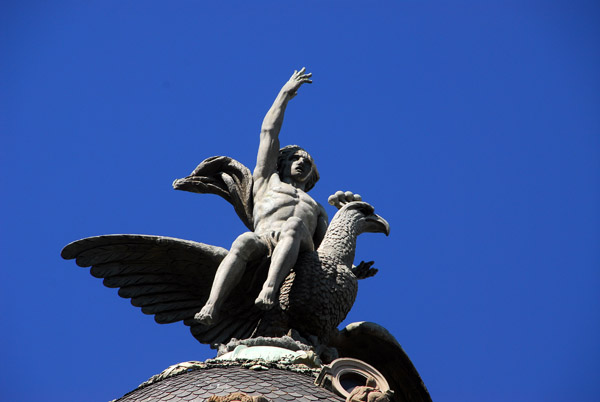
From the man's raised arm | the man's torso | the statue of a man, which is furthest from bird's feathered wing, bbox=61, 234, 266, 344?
the man's raised arm

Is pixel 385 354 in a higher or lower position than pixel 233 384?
higher

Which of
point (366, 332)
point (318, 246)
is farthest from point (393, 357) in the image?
A: point (318, 246)

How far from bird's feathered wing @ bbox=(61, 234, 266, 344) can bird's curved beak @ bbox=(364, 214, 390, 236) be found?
2.09 m

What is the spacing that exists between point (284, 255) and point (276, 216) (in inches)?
46.4

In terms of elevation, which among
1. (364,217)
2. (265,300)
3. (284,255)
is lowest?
(265,300)

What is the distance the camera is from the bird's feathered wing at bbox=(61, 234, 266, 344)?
17.7 m

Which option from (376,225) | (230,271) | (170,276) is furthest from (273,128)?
(230,271)

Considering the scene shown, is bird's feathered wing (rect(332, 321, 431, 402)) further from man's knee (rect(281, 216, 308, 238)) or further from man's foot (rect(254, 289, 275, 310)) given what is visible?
man's foot (rect(254, 289, 275, 310))

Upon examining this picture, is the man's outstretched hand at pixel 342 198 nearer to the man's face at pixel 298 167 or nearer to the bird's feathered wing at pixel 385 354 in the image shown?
the man's face at pixel 298 167

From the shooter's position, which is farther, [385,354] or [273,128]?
[273,128]

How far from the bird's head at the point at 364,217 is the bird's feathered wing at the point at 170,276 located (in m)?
1.80

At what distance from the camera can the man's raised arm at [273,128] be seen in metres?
18.7

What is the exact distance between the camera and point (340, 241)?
18203mm

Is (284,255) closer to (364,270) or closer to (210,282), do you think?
(210,282)
